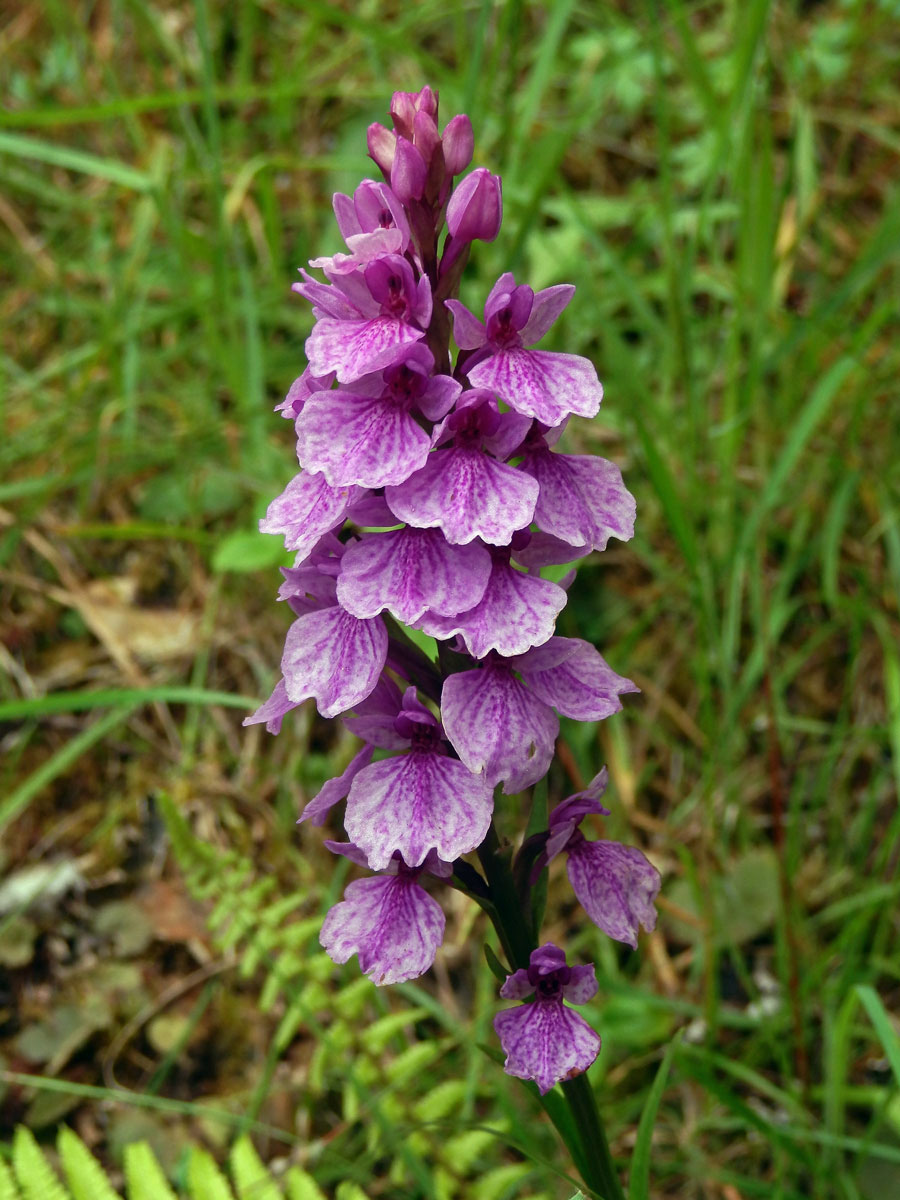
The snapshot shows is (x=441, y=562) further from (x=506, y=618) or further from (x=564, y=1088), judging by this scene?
(x=564, y=1088)

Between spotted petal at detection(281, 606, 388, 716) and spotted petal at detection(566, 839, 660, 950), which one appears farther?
spotted petal at detection(566, 839, 660, 950)

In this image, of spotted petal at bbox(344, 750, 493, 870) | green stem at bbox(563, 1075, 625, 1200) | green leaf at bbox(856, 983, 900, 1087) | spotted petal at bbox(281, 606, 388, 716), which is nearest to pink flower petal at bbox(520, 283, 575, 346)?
spotted petal at bbox(281, 606, 388, 716)

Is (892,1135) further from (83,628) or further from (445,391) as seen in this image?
(83,628)

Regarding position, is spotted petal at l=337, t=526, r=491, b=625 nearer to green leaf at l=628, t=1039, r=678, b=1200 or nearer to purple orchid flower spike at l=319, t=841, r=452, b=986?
purple orchid flower spike at l=319, t=841, r=452, b=986

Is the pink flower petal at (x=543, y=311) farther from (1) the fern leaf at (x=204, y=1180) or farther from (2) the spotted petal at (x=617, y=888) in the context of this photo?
(1) the fern leaf at (x=204, y=1180)

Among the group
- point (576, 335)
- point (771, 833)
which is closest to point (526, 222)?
point (576, 335)
